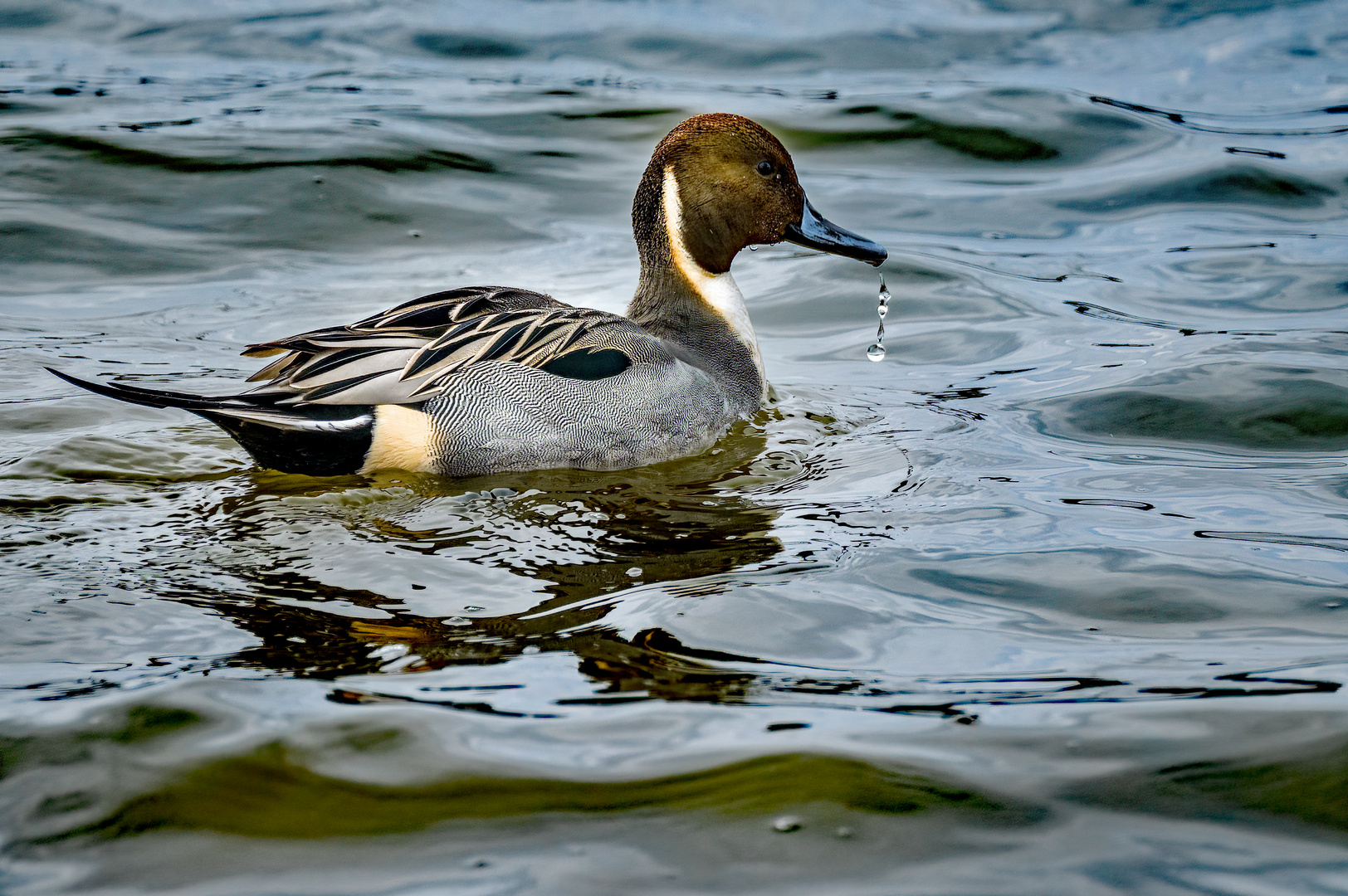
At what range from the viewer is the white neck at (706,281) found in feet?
19.9

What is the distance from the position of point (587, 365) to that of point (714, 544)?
1037 millimetres

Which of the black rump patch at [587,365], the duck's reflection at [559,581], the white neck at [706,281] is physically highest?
the white neck at [706,281]

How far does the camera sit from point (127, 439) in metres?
5.37

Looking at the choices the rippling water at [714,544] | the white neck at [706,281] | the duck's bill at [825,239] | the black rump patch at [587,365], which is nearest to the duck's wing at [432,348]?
the black rump patch at [587,365]

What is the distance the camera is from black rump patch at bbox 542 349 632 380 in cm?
523

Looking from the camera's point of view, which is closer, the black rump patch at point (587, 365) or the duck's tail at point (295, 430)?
the duck's tail at point (295, 430)

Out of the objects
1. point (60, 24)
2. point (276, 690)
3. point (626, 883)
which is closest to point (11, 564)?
point (276, 690)

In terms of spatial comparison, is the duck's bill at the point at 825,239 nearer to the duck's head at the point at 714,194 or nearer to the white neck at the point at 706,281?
the duck's head at the point at 714,194

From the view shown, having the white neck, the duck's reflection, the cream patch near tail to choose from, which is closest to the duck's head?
the white neck

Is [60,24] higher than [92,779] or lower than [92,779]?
higher

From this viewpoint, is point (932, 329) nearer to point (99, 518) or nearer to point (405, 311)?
point (405, 311)

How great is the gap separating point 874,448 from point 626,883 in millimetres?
3196

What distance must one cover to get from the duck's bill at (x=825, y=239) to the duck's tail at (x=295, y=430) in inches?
89.2

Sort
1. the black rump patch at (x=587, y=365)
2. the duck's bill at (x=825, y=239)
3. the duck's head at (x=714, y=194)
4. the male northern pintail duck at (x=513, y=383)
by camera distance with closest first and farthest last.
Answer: the male northern pintail duck at (x=513, y=383) → the black rump patch at (x=587, y=365) → the duck's head at (x=714, y=194) → the duck's bill at (x=825, y=239)
